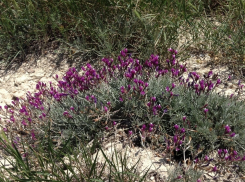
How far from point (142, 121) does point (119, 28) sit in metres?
1.69

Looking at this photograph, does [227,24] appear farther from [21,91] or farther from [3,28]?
[3,28]

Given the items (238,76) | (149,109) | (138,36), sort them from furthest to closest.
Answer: (138,36) → (238,76) → (149,109)

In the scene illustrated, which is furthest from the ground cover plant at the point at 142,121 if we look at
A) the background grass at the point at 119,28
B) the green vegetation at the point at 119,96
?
the background grass at the point at 119,28

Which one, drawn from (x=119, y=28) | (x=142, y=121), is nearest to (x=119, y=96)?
(x=142, y=121)

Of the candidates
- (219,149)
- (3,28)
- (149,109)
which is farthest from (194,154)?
(3,28)

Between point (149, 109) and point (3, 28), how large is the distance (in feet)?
10.0

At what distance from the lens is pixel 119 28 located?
396 cm

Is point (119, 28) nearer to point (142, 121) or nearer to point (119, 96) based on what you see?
point (119, 96)

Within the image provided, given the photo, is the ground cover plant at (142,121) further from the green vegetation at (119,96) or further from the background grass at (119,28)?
the background grass at (119,28)

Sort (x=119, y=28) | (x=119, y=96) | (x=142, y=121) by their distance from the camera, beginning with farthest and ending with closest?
(x=119, y=28) → (x=119, y=96) → (x=142, y=121)

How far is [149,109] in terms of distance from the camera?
9.09ft

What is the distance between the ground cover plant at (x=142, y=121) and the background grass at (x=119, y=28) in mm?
744

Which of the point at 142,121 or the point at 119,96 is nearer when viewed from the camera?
the point at 142,121

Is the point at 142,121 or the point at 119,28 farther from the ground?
the point at 119,28
